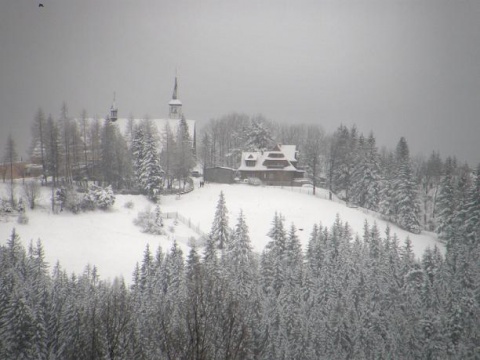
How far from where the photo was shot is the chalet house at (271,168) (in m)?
70.1

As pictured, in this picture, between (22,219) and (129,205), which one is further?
(129,205)

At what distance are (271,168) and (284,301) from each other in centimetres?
4368

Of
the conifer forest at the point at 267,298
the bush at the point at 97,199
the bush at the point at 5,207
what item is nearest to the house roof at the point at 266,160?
the conifer forest at the point at 267,298

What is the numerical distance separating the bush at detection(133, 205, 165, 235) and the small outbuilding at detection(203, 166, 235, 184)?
2111cm

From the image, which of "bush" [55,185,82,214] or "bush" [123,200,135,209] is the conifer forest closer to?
"bush" [55,185,82,214]

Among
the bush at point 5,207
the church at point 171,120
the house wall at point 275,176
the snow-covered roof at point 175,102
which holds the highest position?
the snow-covered roof at point 175,102

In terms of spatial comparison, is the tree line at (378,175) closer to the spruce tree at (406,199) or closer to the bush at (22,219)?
the spruce tree at (406,199)

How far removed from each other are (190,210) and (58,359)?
3111 cm

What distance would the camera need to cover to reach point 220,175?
67.6 meters

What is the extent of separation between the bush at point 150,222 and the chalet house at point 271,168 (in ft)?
89.0

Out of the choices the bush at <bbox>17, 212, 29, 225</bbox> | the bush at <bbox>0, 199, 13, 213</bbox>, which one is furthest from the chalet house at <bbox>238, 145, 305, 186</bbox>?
the bush at <bbox>0, 199, 13, 213</bbox>

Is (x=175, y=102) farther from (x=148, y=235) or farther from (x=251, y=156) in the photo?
(x=148, y=235)

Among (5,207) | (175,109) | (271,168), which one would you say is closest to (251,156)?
(271,168)

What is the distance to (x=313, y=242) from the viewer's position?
3809 cm
